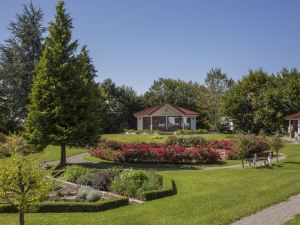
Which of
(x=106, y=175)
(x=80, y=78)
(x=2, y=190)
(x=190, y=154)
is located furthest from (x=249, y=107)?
(x=2, y=190)

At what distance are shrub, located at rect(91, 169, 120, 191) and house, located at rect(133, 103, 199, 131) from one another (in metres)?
42.0

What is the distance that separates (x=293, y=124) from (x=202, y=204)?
1541 inches

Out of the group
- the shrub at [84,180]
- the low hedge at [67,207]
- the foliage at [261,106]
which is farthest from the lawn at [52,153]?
the foliage at [261,106]

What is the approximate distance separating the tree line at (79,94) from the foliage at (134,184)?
7977mm

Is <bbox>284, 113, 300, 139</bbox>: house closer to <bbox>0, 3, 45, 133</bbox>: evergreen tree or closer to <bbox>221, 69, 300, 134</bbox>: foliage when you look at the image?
<bbox>221, 69, 300, 134</bbox>: foliage

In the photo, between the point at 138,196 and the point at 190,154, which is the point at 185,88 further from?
the point at 138,196

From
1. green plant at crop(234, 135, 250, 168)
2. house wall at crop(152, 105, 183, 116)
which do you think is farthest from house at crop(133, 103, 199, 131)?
green plant at crop(234, 135, 250, 168)

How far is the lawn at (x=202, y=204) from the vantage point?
10047mm

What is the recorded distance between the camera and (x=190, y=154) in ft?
78.2

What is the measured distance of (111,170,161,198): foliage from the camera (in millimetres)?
13641

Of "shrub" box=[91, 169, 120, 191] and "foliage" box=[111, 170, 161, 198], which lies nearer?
"foliage" box=[111, 170, 161, 198]

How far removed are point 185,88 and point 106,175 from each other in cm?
6070

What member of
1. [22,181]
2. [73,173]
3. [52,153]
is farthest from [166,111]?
[22,181]

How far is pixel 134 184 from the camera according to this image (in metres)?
14.0
